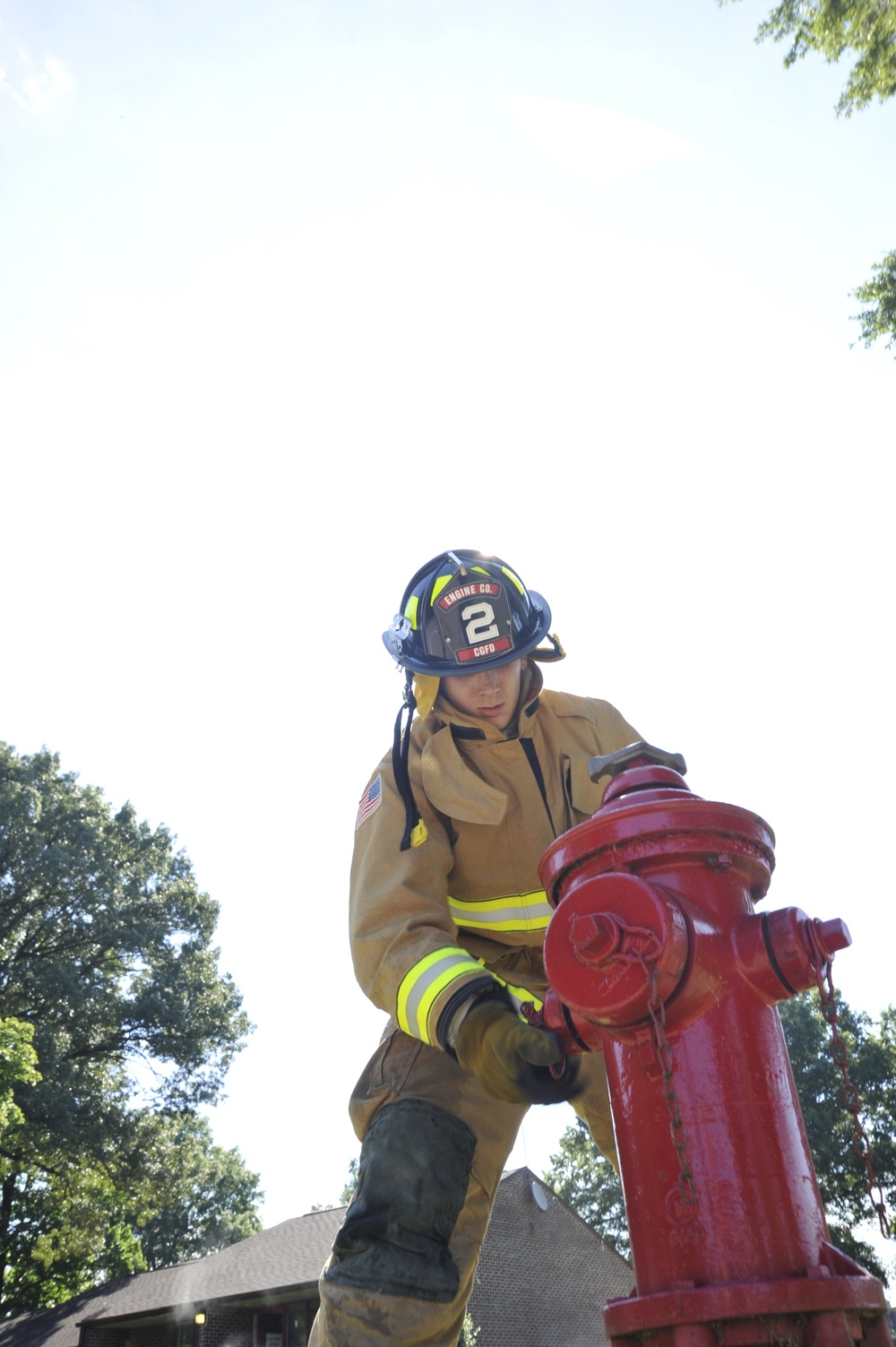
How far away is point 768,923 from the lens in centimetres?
171

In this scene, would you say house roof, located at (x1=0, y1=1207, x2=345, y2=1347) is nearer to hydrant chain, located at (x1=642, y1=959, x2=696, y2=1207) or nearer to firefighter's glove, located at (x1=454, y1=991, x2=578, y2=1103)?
firefighter's glove, located at (x1=454, y1=991, x2=578, y2=1103)

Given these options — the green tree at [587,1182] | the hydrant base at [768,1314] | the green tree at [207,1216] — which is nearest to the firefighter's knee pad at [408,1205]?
the hydrant base at [768,1314]

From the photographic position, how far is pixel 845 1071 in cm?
160

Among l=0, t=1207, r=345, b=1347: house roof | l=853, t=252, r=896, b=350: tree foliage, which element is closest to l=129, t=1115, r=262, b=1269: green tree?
l=0, t=1207, r=345, b=1347: house roof

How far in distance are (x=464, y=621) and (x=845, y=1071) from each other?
1.81 m

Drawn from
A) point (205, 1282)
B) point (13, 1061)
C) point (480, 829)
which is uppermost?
point (13, 1061)

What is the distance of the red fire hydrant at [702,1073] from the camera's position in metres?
1.44

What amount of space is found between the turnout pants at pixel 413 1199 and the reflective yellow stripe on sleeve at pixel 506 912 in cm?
42

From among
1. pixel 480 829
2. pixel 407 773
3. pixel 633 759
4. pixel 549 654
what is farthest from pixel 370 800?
pixel 633 759

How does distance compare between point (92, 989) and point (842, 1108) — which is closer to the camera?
point (92, 989)

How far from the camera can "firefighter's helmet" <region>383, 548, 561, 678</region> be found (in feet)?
10.1

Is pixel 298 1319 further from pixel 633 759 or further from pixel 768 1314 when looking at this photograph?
pixel 768 1314

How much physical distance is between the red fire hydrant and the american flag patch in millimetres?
1145

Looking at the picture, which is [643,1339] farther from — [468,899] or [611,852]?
[468,899]
